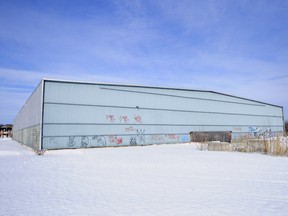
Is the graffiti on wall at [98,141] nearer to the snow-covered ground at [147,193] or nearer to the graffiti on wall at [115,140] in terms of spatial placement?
the graffiti on wall at [115,140]

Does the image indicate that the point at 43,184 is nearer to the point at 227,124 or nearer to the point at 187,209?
the point at 187,209

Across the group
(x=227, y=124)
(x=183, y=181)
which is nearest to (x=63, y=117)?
(x=183, y=181)

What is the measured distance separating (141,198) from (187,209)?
1.18 m

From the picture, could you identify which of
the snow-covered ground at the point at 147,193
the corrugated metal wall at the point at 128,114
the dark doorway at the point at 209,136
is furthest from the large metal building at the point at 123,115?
the snow-covered ground at the point at 147,193

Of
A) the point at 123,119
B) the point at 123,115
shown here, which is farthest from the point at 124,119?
the point at 123,115

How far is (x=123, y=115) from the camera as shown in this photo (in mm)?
24812

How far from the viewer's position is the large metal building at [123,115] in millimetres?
20906

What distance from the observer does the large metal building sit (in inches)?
823

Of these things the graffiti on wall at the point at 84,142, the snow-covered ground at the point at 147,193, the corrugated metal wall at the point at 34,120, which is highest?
the corrugated metal wall at the point at 34,120

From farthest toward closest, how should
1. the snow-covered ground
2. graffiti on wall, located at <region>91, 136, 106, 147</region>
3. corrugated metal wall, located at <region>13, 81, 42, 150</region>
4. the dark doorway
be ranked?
1. the dark doorway
2. graffiti on wall, located at <region>91, 136, 106, 147</region>
3. corrugated metal wall, located at <region>13, 81, 42, 150</region>
4. the snow-covered ground

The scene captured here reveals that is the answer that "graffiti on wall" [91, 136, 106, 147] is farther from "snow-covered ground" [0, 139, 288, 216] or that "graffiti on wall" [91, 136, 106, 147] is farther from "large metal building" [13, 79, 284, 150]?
"snow-covered ground" [0, 139, 288, 216]

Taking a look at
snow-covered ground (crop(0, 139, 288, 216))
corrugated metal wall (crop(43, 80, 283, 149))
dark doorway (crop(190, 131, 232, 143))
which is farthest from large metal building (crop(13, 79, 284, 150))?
snow-covered ground (crop(0, 139, 288, 216))

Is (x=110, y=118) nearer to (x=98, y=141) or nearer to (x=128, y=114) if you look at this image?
(x=128, y=114)

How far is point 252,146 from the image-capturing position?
16078 mm
